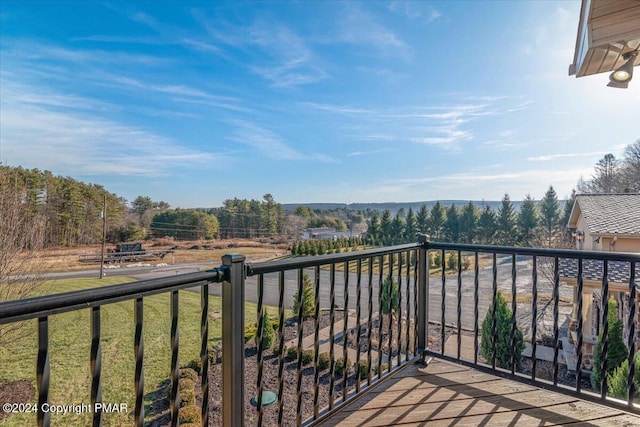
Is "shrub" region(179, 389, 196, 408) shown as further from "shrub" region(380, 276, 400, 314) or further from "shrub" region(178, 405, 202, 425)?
"shrub" region(380, 276, 400, 314)

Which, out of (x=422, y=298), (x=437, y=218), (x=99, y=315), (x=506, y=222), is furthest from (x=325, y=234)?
(x=99, y=315)

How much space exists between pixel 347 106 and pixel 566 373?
391 inches

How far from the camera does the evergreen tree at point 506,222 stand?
67.9 feet

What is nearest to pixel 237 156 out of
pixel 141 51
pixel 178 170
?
pixel 178 170

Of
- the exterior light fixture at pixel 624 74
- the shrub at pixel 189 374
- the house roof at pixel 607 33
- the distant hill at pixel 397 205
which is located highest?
the house roof at pixel 607 33

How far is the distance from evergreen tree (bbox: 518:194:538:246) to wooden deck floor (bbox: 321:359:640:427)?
851 inches

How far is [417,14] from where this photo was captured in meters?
6.02

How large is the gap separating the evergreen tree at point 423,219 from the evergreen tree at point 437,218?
0.28m

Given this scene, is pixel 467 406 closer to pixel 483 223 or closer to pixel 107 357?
pixel 107 357

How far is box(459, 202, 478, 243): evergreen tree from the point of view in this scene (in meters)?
21.9

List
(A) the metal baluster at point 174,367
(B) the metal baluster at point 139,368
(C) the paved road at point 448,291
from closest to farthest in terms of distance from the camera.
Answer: (B) the metal baluster at point 139,368 < (A) the metal baluster at point 174,367 < (C) the paved road at point 448,291

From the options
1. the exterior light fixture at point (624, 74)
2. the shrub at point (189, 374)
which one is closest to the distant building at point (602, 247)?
the exterior light fixture at point (624, 74)

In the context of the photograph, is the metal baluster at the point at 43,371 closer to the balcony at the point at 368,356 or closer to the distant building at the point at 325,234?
the balcony at the point at 368,356

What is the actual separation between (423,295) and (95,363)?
1.95 meters
